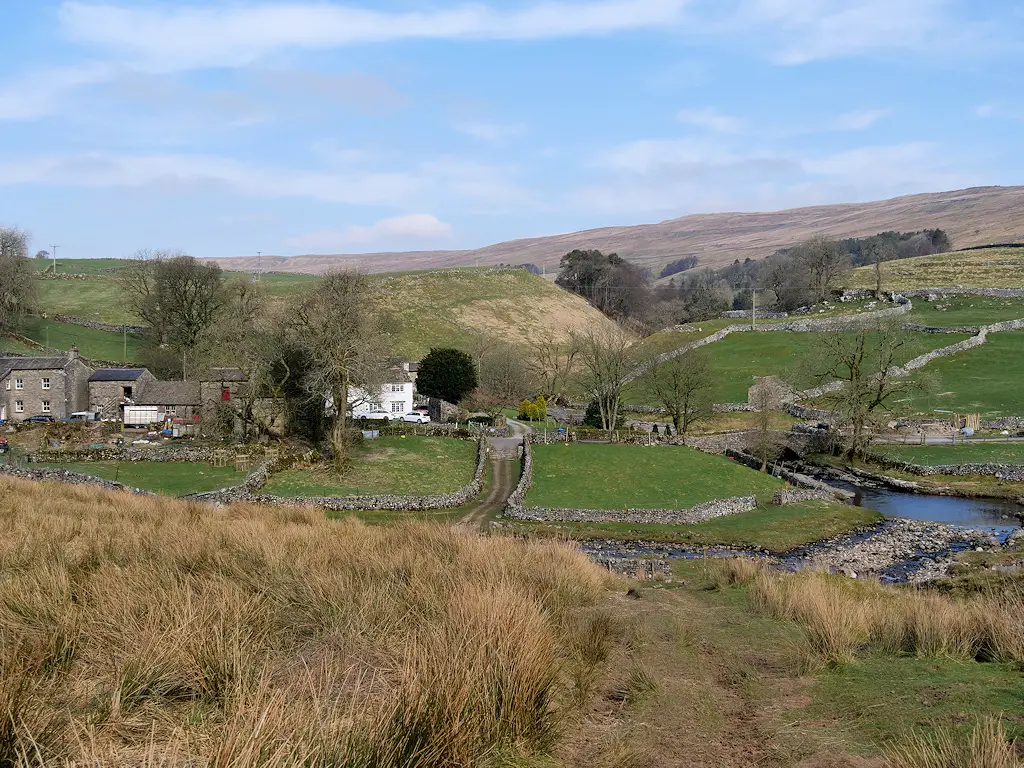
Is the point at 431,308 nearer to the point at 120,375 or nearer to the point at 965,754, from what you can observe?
the point at 120,375

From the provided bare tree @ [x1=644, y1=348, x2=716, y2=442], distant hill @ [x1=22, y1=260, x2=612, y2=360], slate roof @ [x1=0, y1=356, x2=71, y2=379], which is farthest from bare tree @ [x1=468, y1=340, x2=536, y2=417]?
slate roof @ [x1=0, y1=356, x2=71, y2=379]

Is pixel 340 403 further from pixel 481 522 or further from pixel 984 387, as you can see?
pixel 984 387

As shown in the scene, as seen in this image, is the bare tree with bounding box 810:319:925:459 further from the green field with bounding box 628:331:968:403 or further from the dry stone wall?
the dry stone wall

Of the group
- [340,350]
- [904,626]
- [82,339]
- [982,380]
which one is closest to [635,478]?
[340,350]

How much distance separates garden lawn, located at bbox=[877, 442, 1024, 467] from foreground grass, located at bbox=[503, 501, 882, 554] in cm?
1396

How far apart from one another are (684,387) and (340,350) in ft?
85.6

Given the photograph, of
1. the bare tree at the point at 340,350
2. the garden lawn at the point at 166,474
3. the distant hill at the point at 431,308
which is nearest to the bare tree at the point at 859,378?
the bare tree at the point at 340,350

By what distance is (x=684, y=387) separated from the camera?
2229 inches

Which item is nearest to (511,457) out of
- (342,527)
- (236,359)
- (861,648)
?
(236,359)

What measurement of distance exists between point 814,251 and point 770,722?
122 metres

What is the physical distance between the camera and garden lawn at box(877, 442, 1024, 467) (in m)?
46.3

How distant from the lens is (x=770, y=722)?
24.7ft

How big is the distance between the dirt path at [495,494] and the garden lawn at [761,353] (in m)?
26.3

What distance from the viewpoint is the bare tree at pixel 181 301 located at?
260ft
